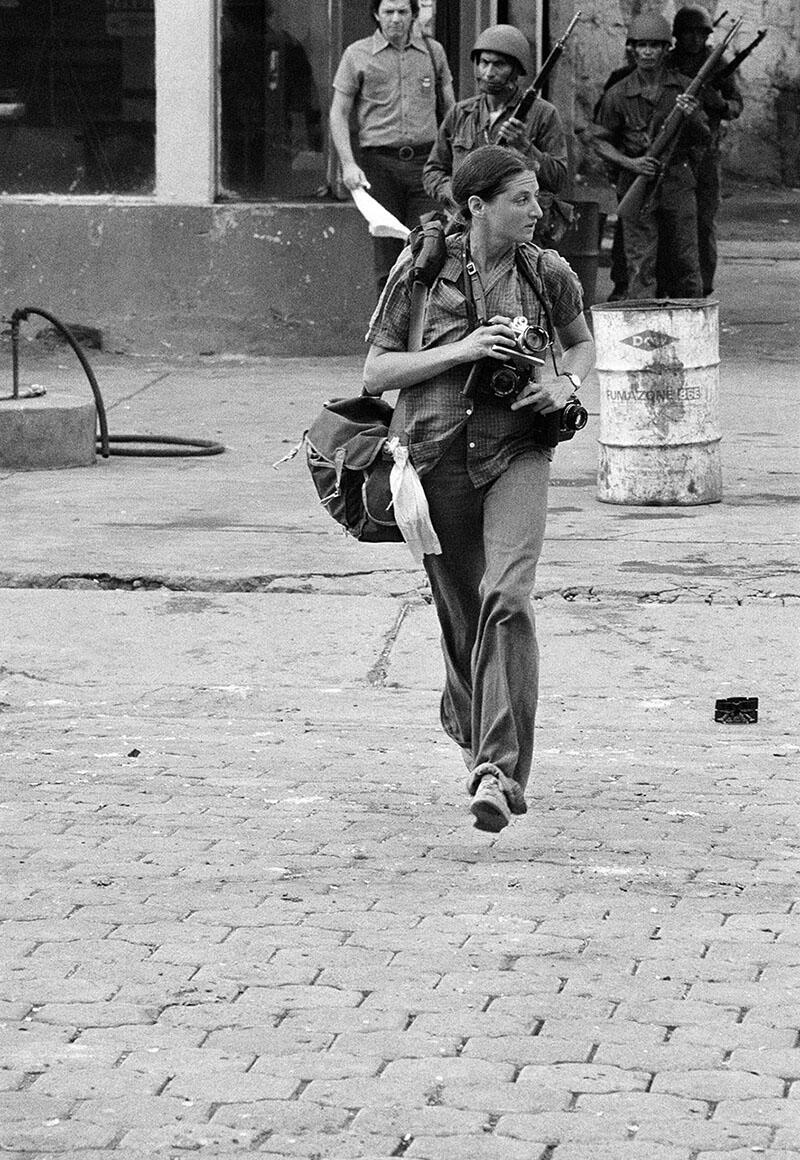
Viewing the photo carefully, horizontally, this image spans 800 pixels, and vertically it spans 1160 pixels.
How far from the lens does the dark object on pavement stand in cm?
700

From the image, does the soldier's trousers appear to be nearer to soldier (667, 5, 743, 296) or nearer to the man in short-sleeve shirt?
soldier (667, 5, 743, 296)

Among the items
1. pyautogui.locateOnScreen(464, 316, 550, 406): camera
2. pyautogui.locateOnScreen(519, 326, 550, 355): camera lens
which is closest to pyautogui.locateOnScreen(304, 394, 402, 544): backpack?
pyautogui.locateOnScreen(464, 316, 550, 406): camera

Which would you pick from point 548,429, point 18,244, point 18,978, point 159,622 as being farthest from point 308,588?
point 18,244


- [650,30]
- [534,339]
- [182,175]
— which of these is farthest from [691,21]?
[534,339]

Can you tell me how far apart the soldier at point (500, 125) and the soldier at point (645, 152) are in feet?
7.00

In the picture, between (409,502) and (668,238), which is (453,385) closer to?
(409,502)

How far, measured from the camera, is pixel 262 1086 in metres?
4.19

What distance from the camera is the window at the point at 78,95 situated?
14008mm

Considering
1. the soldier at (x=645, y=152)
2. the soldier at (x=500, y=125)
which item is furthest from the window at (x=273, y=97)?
the soldier at (x=500, y=125)

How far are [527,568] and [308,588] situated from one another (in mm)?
3030

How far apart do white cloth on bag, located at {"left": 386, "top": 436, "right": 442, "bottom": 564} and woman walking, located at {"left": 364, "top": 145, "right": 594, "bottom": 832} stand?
0.23ft

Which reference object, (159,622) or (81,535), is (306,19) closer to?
(81,535)

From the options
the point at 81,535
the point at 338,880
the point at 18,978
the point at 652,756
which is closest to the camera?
the point at 18,978

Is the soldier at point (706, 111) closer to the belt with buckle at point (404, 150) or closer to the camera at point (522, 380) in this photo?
the belt with buckle at point (404, 150)
